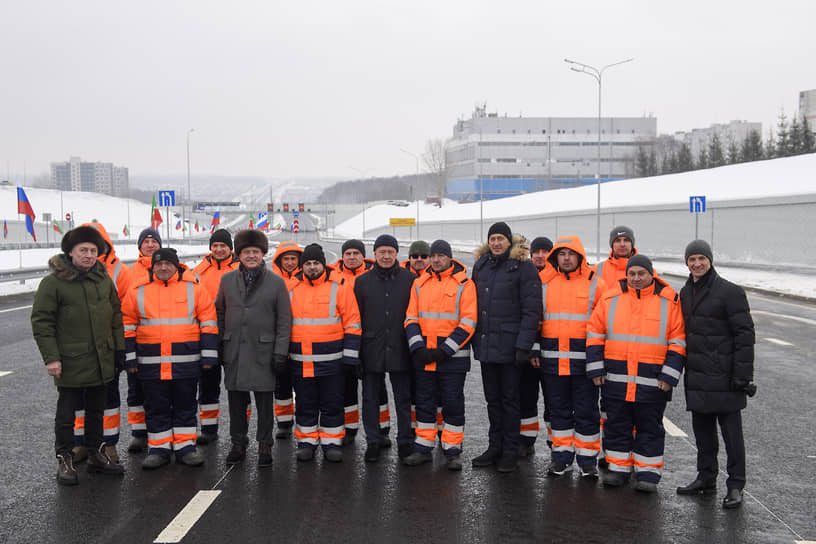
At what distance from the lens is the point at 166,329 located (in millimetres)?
6000

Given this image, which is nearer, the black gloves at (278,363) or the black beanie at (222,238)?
the black gloves at (278,363)

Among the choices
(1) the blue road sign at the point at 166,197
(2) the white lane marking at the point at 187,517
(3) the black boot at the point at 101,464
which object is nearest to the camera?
(2) the white lane marking at the point at 187,517

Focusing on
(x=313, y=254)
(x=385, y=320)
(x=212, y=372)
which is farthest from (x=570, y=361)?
(x=212, y=372)

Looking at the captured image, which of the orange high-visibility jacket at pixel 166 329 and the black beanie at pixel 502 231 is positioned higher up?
the black beanie at pixel 502 231

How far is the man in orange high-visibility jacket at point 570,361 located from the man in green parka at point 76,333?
11.7 feet

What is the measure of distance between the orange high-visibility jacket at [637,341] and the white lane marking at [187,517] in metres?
3.06

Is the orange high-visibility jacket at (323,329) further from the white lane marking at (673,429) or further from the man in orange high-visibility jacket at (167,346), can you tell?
the white lane marking at (673,429)

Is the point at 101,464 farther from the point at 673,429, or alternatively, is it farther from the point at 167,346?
the point at 673,429

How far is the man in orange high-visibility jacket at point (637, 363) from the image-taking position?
5.38 meters

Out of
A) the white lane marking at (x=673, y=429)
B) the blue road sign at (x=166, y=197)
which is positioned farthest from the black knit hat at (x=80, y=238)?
the blue road sign at (x=166, y=197)

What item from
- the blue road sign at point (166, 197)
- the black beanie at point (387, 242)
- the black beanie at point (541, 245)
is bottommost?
the black beanie at point (541, 245)

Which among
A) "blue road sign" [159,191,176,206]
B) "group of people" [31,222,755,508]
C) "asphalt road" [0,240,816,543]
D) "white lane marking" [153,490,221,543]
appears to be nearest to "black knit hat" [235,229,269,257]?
"group of people" [31,222,755,508]

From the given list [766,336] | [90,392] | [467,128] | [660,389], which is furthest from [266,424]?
[467,128]

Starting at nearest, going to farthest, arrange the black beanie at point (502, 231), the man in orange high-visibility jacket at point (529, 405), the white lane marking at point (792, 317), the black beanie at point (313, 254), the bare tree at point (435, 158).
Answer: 1. the black beanie at point (502, 231)
2. the black beanie at point (313, 254)
3. the man in orange high-visibility jacket at point (529, 405)
4. the white lane marking at point (792, 317)
5. the bare tree at point (435, 158)
